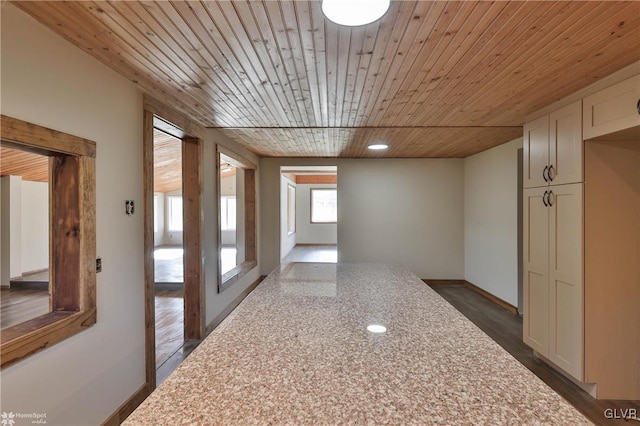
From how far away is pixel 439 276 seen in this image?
5.42 m

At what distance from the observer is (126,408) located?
6.56 feet

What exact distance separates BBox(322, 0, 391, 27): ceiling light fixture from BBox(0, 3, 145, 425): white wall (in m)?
1.34

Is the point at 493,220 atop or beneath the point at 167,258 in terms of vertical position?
atop

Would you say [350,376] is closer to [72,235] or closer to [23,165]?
[72,235]

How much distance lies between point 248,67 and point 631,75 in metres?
2.33

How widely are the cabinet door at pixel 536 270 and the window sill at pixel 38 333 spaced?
11.1 feet

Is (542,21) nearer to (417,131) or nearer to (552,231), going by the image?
(552,231)

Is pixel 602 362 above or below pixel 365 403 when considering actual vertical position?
below

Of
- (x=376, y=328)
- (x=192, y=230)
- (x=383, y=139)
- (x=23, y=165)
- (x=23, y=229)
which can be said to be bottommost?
(x=376, y=328)

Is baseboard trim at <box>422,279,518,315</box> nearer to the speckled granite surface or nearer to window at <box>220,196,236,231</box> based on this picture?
the speckled granite surface

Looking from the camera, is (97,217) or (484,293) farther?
(484,293)

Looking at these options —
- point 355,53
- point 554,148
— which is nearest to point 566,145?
point 554,148

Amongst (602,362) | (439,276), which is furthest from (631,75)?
(439,276)

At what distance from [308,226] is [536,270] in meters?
8.53
